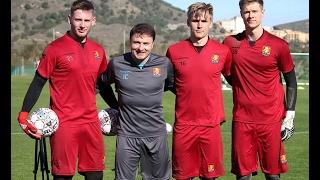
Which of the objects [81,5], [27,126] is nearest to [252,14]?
[81,5]

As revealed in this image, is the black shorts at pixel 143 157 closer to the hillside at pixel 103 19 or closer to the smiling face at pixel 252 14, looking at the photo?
the smiling face at pixel 252 14

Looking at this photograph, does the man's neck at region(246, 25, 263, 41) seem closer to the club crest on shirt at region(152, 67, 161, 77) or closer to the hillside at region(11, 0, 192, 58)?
the club crest on shirt at region(152, 67, 161, 77)

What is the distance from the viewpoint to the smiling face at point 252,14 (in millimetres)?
6051

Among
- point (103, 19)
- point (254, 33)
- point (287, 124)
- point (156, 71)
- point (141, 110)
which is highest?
point (103, 19)

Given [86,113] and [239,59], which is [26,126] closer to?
[86,113]

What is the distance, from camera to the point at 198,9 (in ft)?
19.5

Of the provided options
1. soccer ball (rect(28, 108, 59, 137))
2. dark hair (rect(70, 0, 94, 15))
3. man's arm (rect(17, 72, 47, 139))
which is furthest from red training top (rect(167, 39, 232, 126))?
man's arm (rect(17, 72, 47, 139))

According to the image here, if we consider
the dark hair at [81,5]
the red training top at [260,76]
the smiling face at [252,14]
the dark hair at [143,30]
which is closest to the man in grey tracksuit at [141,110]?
the dark hair at [143,30]

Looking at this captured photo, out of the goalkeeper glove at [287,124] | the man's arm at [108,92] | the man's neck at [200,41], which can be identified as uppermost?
the man's neck at [200,41]

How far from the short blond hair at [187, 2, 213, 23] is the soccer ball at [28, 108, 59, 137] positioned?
1702 mm

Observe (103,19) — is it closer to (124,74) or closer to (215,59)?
(215,59)

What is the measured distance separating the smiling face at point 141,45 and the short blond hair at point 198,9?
53cm

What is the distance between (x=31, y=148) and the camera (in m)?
11.1

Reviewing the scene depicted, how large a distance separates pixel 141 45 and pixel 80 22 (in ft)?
2.16
